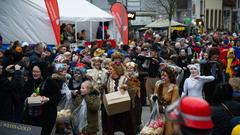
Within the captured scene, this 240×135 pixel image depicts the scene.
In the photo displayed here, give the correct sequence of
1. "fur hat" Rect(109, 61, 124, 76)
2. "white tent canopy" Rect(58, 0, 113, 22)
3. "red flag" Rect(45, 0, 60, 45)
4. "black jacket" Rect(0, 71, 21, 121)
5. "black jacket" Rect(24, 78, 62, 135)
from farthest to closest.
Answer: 1. "white tent canopy" Rect(58, 0, 113, 22)
2. "red flag" Rect(45, 0, 60, 45)
3. "fur hat" Rect(109, 61, 124, 76)
4. "black jacket" Rect(0, 71, 21, 121)
5. "black jacket" Rect(24, 78, 62, 135)

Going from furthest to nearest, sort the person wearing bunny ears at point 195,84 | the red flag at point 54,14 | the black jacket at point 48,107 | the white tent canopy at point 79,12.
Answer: the white tent canopy at point 79,12 < the red flag at point 54,14 < the person wearing bunny ears at point 195,84 < the black jacket at point 48,107

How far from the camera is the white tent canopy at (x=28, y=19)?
22328 mm

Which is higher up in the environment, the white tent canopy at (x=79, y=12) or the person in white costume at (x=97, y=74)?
the white tent canopy at (x=79, y=12)

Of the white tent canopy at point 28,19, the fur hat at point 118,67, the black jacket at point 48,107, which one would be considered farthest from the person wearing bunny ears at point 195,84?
the white tent canopy at point 28,19

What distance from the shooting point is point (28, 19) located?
74.0 ft

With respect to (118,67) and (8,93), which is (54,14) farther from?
(8,93)

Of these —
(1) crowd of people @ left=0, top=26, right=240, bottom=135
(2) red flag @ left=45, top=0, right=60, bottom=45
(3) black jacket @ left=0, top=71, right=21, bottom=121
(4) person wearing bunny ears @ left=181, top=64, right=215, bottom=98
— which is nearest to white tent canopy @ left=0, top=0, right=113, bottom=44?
(2) red flag @ left=45, top=0, right=60, bottom=45

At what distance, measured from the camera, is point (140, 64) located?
13.6 metres

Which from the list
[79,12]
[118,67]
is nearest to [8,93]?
[118,67]

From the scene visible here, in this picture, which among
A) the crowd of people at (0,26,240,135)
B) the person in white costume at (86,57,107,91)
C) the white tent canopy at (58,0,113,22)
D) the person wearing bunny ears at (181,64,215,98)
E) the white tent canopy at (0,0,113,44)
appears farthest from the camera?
the white tent canopy at (58,0,113,22)

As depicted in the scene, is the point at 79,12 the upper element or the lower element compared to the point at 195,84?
upper

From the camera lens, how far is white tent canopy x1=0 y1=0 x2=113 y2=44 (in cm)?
2233

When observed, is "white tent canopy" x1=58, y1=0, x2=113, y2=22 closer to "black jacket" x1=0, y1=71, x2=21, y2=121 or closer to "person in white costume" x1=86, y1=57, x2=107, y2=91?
A: "person in white costume" x1=86, y1=57, x2=107, y2=91

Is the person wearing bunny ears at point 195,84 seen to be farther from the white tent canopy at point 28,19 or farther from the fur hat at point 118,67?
the white tent canopy at point 28,19
